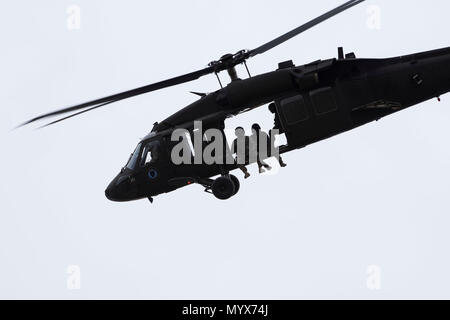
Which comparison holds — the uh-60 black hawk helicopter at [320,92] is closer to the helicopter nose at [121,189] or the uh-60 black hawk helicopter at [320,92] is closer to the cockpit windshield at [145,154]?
the cockpit windshield at [145,154]

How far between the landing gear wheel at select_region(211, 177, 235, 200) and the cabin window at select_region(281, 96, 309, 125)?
2369 mm

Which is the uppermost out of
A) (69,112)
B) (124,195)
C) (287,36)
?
(287,36)

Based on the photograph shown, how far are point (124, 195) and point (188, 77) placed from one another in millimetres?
4855

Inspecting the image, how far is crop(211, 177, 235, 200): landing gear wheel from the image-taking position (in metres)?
21.7

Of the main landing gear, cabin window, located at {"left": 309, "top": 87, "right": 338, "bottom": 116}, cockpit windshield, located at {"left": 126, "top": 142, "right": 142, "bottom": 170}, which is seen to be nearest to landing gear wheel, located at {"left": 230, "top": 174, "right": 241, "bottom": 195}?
the main landing gear

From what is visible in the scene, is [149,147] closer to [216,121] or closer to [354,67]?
[216,121]

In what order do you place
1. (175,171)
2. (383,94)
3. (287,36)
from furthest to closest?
(175,171), (383,94), (287,36)

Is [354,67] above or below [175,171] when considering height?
above

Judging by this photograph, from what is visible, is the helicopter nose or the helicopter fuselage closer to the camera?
the helicopter fuselage

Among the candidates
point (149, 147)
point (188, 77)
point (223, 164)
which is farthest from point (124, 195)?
point (188, 77)

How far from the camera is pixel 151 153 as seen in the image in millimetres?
22797

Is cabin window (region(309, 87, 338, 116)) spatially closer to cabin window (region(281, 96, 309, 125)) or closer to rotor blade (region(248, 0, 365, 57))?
cabin window (region(281, 96, 309, 125))

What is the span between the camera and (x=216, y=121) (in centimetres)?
2172

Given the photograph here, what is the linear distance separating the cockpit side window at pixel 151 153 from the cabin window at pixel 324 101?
482 cm
